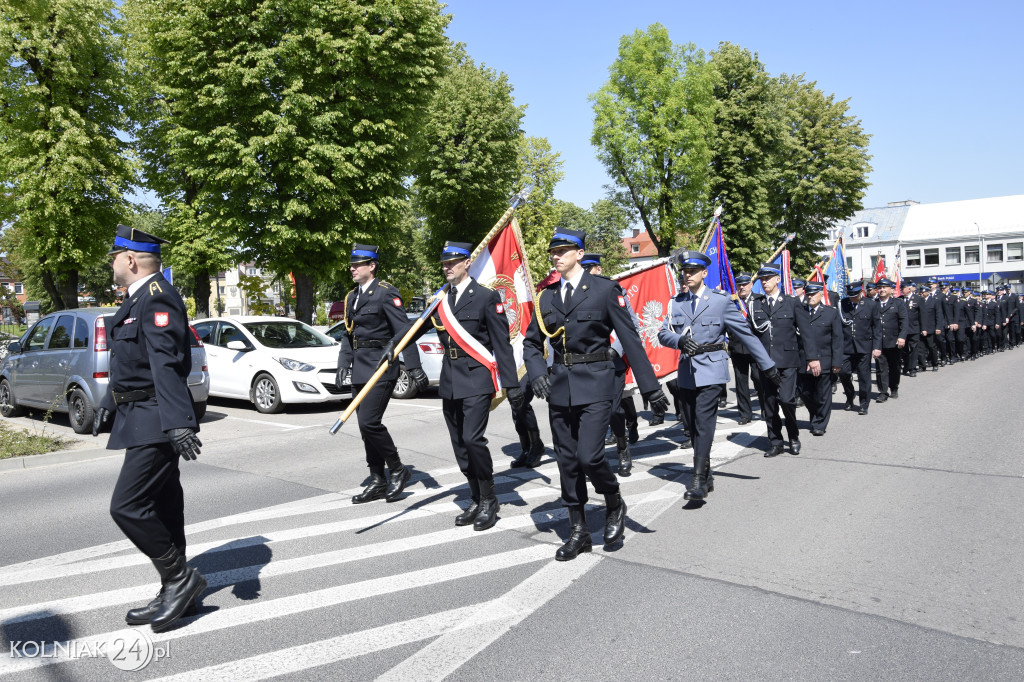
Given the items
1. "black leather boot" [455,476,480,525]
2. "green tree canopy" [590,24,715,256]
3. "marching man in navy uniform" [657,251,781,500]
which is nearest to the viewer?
"black leather boot" [455,476,480,525]

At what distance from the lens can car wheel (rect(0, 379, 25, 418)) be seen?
509 inches

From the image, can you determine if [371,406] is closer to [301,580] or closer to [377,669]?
[301,580]

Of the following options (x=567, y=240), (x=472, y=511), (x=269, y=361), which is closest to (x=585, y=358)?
(x=567, y=240)

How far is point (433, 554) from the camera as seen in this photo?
5.29 meters

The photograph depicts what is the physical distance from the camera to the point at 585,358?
205 inches

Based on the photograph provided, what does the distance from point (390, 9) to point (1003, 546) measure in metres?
19.9

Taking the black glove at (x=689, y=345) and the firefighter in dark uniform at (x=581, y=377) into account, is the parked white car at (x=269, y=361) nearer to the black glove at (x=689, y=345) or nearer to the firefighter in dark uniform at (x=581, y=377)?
the black glove at (x=689, y=345)

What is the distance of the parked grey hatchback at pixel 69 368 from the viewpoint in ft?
35.7

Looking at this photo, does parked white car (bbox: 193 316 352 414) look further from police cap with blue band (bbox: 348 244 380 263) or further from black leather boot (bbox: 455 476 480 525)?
black leather boot (bbox: 455 476 480 525)

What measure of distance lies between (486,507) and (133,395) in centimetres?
281

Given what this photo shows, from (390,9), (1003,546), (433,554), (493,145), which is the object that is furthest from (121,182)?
(1003,546)

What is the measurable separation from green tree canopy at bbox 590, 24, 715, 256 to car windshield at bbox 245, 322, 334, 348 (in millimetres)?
22963

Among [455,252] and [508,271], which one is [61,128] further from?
[455,252]

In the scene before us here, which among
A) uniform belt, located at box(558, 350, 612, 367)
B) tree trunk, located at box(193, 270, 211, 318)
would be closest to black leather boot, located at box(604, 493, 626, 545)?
uniform belt, located at box(558, 350, 612, 367)
